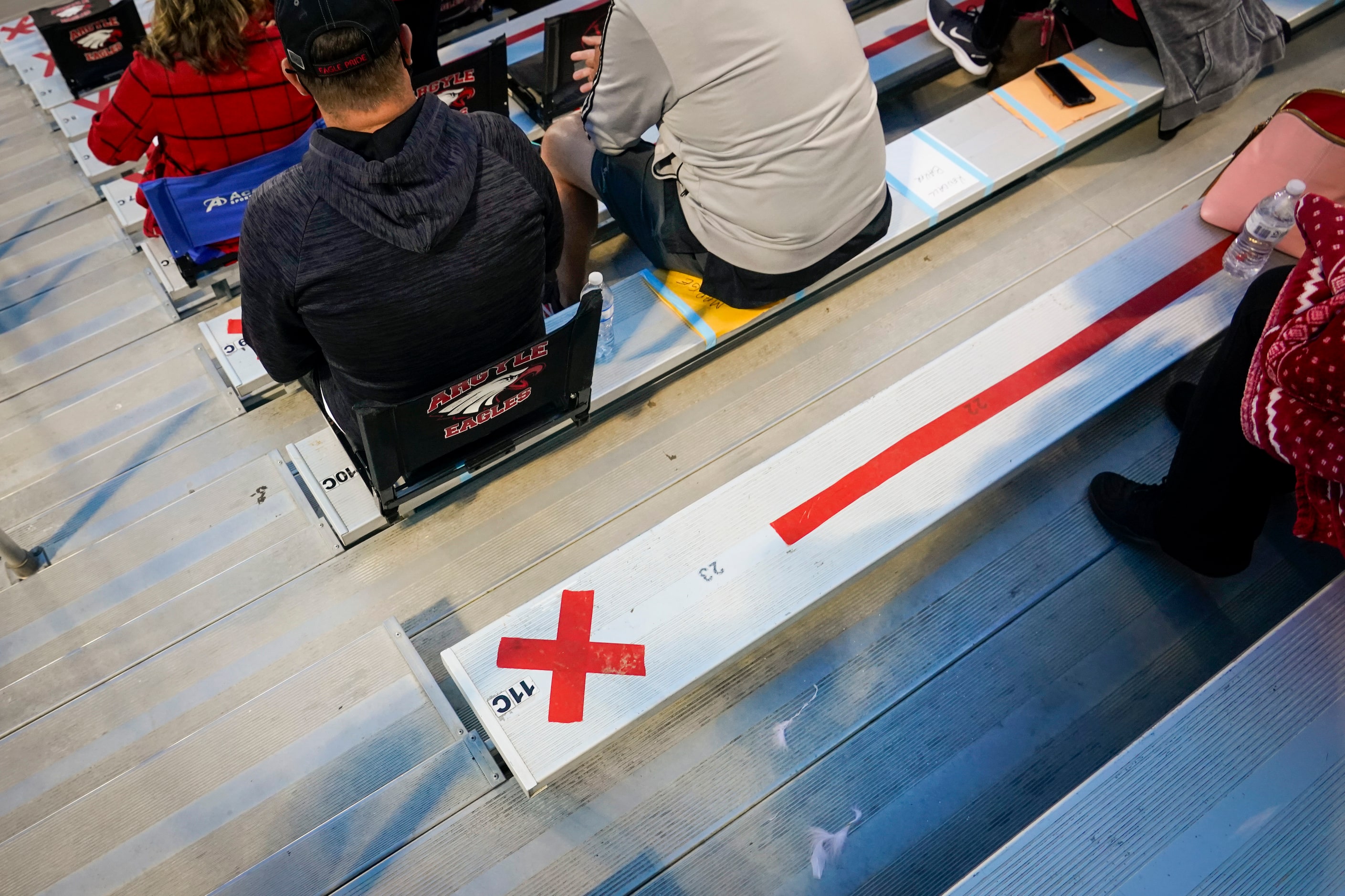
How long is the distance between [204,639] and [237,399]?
2.41ft

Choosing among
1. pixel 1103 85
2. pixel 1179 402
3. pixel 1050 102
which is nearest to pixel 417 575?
pixel 1179 402

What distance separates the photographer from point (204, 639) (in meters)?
2.13

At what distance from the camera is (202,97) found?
7.34ft

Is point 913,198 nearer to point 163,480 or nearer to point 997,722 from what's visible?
point 997,722

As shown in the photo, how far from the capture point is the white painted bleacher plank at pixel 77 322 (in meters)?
2.70

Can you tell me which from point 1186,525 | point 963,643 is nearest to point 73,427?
point 963,643

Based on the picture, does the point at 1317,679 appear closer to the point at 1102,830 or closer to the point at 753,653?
the point at 1102,830

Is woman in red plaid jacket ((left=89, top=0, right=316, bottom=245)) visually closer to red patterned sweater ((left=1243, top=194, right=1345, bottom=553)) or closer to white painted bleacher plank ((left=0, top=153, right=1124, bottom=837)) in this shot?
white painted bleacher plank ((left=0, top=153, right=1124, bottom=837))

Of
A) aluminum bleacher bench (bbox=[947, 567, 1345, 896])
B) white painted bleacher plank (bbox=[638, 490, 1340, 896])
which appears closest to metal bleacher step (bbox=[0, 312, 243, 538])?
white painted bleacher plank (bbox=[638, 490, 1340, 896])

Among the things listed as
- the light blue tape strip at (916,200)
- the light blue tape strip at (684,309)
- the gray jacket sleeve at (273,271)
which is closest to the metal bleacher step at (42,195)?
the gray jacket sleeve at (273,271)

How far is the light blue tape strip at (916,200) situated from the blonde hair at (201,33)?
6.00ft

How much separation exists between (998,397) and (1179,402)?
57 centimetres

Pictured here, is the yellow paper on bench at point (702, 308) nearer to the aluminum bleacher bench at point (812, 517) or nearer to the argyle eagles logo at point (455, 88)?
the aluminum bleacher bench at point (812, 517)

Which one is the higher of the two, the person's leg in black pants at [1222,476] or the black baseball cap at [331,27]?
the black baseball cap at [331,27]
